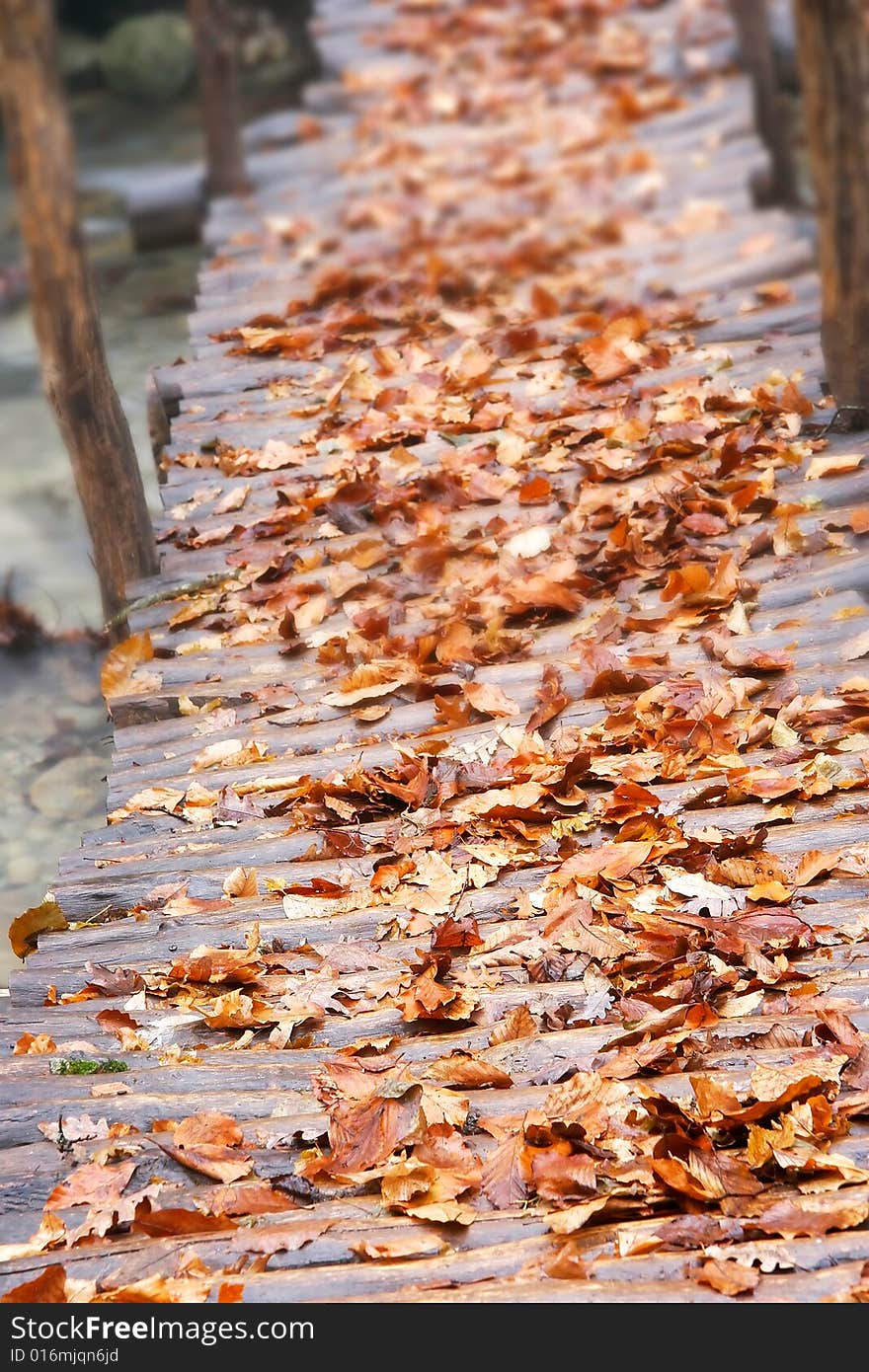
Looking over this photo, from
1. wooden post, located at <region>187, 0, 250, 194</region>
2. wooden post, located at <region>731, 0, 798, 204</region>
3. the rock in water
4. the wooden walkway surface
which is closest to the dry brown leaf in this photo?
the wooden walkway surface

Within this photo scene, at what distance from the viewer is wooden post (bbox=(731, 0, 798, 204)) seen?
748 cm

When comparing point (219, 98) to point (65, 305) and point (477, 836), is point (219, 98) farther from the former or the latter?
point (477, 836)

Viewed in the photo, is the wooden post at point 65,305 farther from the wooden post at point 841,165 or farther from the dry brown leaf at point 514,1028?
the dry brown leaf at point 514,1028

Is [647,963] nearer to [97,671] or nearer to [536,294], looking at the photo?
[536,294]

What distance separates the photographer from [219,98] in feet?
24.3

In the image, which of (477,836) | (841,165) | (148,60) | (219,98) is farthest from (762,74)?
(148,60)

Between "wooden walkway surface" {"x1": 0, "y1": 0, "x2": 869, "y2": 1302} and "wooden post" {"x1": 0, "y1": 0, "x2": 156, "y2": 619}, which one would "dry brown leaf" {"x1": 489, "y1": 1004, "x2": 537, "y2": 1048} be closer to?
"wooden walkway surface" {"x1": 0, "y1": 0, "x2": 869, "y2": 1302}

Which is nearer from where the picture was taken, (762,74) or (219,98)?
(219,98)

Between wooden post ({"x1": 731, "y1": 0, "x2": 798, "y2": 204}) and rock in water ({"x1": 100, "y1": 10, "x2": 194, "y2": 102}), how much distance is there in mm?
8844

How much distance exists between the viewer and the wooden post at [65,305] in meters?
3.29

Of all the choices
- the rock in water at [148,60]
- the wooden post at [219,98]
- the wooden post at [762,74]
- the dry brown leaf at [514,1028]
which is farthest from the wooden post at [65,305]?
the rock in water at [148,60]

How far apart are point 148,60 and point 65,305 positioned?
12757 mm

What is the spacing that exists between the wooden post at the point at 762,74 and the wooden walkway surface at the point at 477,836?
2229 mm
